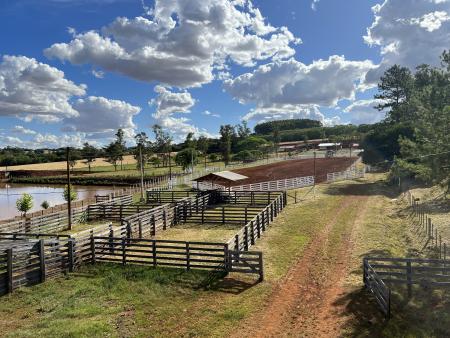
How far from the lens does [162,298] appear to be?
12406 mm

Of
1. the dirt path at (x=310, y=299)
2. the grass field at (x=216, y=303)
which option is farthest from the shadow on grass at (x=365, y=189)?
the dirt path at (x=310, y=299)

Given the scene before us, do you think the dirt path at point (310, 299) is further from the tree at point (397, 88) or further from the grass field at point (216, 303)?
the tree at point (397, 88)

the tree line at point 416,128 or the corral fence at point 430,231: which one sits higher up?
the tree line at point 416,128

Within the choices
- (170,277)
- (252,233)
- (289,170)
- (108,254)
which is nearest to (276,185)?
(289,170)

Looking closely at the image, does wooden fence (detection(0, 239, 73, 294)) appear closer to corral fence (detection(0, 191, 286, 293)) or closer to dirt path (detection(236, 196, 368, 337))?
corral fence (detection(0, 191, 286, 293))

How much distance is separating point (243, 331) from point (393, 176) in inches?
1510

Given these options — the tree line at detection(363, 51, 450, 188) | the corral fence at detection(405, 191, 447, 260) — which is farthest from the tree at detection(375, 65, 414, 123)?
the corral fence at detection(405, 191, 447, 260)

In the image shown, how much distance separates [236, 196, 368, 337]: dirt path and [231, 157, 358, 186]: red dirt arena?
116ft

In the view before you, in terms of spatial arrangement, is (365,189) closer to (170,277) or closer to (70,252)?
(170,277)

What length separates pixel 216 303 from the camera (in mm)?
11883

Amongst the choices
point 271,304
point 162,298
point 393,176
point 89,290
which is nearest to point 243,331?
point 271,304

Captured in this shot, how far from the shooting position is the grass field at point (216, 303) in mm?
10078

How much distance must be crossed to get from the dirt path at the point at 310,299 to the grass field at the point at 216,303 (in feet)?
0.14

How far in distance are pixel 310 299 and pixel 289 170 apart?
5217 cm
